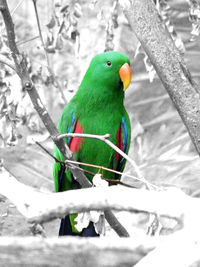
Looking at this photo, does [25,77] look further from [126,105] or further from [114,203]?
[126,105]

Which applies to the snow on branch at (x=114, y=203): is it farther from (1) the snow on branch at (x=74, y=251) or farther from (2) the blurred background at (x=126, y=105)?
(2) the blurred background at (x=126, y=105)

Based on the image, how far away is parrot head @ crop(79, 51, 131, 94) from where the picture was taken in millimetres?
1936


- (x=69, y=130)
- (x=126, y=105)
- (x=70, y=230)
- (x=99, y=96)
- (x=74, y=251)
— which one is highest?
(x=126, y=105)

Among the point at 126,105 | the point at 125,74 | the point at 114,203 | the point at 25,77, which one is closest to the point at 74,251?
the point at 114,203

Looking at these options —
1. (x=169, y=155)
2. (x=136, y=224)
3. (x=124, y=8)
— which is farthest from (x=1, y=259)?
(x=169, y=155)

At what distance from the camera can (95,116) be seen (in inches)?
78.2

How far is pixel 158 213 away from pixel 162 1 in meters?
1.28

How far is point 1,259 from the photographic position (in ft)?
2.25

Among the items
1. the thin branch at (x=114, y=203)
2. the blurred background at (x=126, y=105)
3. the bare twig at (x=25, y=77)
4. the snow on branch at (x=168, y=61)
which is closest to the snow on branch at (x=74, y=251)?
the thin branch at (x=114, y=203)

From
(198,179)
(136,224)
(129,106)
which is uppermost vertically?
(129,106)

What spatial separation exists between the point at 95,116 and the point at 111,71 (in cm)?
18

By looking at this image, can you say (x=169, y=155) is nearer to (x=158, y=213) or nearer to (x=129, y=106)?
(x=129, y=106)

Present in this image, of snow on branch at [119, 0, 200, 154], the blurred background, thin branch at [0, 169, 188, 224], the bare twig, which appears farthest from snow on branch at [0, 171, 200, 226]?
the blurred background

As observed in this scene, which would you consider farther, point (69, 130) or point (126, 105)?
point (126, 105)
